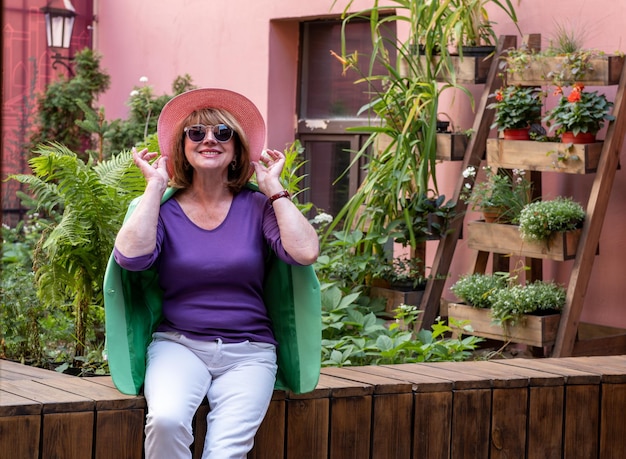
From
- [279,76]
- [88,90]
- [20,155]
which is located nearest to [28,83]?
[20,155]

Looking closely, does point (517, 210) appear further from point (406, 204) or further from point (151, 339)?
point (151, 339)

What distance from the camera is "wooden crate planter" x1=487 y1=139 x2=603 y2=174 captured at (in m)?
4.07

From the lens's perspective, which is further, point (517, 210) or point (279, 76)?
point (279, 76)

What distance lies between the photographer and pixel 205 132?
272 centimetres

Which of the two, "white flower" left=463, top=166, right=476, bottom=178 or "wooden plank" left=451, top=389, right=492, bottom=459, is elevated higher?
"white flower" left=463, top=166, right=476, bottom=178

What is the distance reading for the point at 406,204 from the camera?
470 cm

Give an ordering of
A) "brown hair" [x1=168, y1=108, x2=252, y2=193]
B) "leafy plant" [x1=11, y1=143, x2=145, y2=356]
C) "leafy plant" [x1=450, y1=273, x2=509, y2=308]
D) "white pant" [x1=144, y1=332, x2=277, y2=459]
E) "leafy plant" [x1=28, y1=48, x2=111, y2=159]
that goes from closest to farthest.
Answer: "white pant" [x1=144, y1=332, x2=277, y2=459] < "brown hair" [x1=168, y1=108, x2=252, y2=193] < "leafy plant" [x1=11, y1=143, x2=145, y2=356] < "leafy plant" [x1=450, y1=273, x2=509, y2=308] < "leafy plant" [x1=28, y1=48, x2=111, y2=159]

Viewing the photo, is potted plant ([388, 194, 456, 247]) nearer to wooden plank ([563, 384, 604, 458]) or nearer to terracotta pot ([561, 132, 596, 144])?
terracotta pot ([561, 132, 596, 144])

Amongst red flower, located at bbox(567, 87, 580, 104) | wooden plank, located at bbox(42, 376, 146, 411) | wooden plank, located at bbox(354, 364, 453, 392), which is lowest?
wooden plank, located at bbox(354, 364, 453, 392)

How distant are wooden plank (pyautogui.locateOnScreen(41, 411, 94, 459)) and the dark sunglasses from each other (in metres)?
0.79

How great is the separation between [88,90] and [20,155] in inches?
49.4

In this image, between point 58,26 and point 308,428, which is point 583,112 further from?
point 58,26

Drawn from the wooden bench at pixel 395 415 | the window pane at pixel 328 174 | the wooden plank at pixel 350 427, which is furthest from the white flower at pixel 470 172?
the wooden plank at pixel 350 427

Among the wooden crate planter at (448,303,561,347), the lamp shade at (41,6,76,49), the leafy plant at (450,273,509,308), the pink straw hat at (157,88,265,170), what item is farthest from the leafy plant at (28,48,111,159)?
the pink straw hat at (157,88,265,170)
